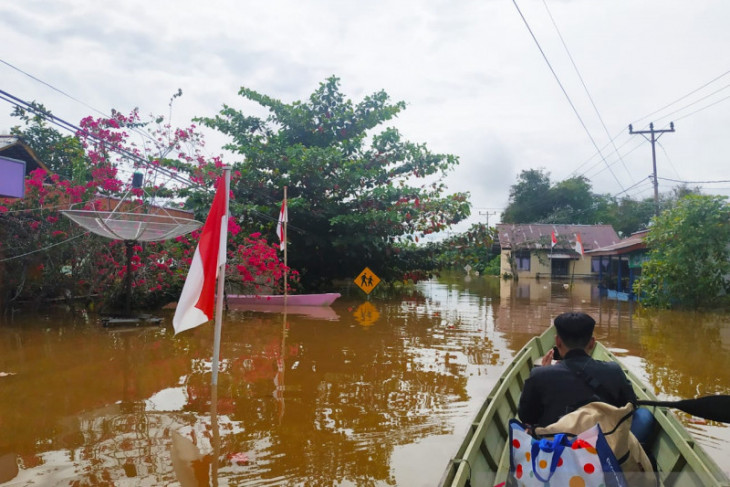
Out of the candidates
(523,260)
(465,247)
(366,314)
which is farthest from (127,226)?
(523,260)

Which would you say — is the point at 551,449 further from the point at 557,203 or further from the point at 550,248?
the point at 557,203

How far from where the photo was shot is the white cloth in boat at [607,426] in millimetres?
3088

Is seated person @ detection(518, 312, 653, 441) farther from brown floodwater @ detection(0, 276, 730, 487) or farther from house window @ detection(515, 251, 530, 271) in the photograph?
house window @ detection(515, 251, 530, 271)

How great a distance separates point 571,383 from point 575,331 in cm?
36

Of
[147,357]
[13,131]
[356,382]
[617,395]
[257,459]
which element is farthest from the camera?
[13,131]

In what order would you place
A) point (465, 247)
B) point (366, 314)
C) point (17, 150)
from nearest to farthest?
point (366, 314) → point (17, 150) → point (465, 247)

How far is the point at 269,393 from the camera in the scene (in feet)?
23.9

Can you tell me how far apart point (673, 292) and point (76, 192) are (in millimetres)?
18344

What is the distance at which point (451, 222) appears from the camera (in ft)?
67.1

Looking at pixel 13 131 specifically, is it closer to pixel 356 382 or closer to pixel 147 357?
pixel 147 357

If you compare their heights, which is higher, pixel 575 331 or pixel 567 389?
pixel 575 331

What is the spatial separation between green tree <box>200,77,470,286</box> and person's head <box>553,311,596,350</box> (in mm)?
15628

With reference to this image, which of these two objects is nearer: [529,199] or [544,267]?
[544,267]

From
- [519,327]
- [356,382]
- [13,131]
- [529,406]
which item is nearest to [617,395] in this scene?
[529,406]
